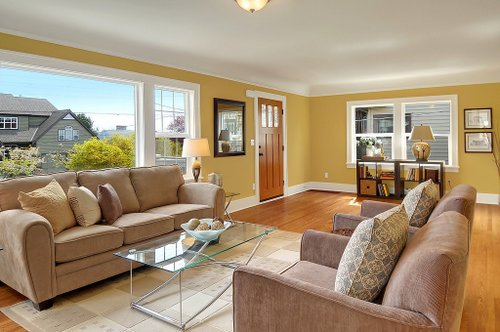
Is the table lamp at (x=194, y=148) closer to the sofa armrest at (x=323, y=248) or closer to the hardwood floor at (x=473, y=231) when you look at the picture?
the hardwood floor at (x=473, y=231)

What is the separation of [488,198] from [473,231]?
2.35 metres

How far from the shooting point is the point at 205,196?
13.7 ft

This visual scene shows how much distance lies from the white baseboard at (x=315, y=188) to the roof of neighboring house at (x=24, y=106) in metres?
3.11

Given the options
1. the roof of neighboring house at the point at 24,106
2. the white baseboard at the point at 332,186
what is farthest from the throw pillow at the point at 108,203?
the white baseboard at the point at 332,186

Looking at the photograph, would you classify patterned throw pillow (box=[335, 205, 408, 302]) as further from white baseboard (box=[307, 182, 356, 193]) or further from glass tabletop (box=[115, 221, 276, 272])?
white baseboard (box=[307, 182, 356, 193])

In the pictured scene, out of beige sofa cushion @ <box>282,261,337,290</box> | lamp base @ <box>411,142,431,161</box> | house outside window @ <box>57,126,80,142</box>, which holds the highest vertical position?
house outside window @ <box>57,126,80,142</box>

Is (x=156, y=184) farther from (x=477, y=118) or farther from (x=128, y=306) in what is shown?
(x=477, y=118)

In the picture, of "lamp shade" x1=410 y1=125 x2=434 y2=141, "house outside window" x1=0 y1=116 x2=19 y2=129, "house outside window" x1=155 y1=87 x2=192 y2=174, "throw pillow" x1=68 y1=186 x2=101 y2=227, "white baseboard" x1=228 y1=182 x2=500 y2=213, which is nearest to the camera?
"throw pillow" x1=68 y1=186 x2=101 y2=227

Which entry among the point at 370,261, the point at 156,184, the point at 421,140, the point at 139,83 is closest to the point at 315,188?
the point at 421,140

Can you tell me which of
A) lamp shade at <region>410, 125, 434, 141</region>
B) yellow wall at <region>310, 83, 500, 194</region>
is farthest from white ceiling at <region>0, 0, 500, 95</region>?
lamp shade at <region>410, 125, 434, 141</region>

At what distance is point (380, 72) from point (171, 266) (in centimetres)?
567

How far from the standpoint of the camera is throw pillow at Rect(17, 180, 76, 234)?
9.32 ft

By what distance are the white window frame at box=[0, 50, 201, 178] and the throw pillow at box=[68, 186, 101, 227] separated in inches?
54.2

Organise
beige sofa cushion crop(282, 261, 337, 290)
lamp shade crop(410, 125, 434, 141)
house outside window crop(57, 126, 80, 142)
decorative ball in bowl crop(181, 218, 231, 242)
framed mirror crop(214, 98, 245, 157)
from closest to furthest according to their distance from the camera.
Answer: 1. beige sofa cushion crop(282, 261, 337, 290)
2. decorative ball in bowl crop(181, 218, 231, 242)
3. house outside window crop(57, 126, 80, 142)
4. framed mirror crop(214, 98, 245, 157)
5. lamp shade crop(410, 125, 434, 141)
